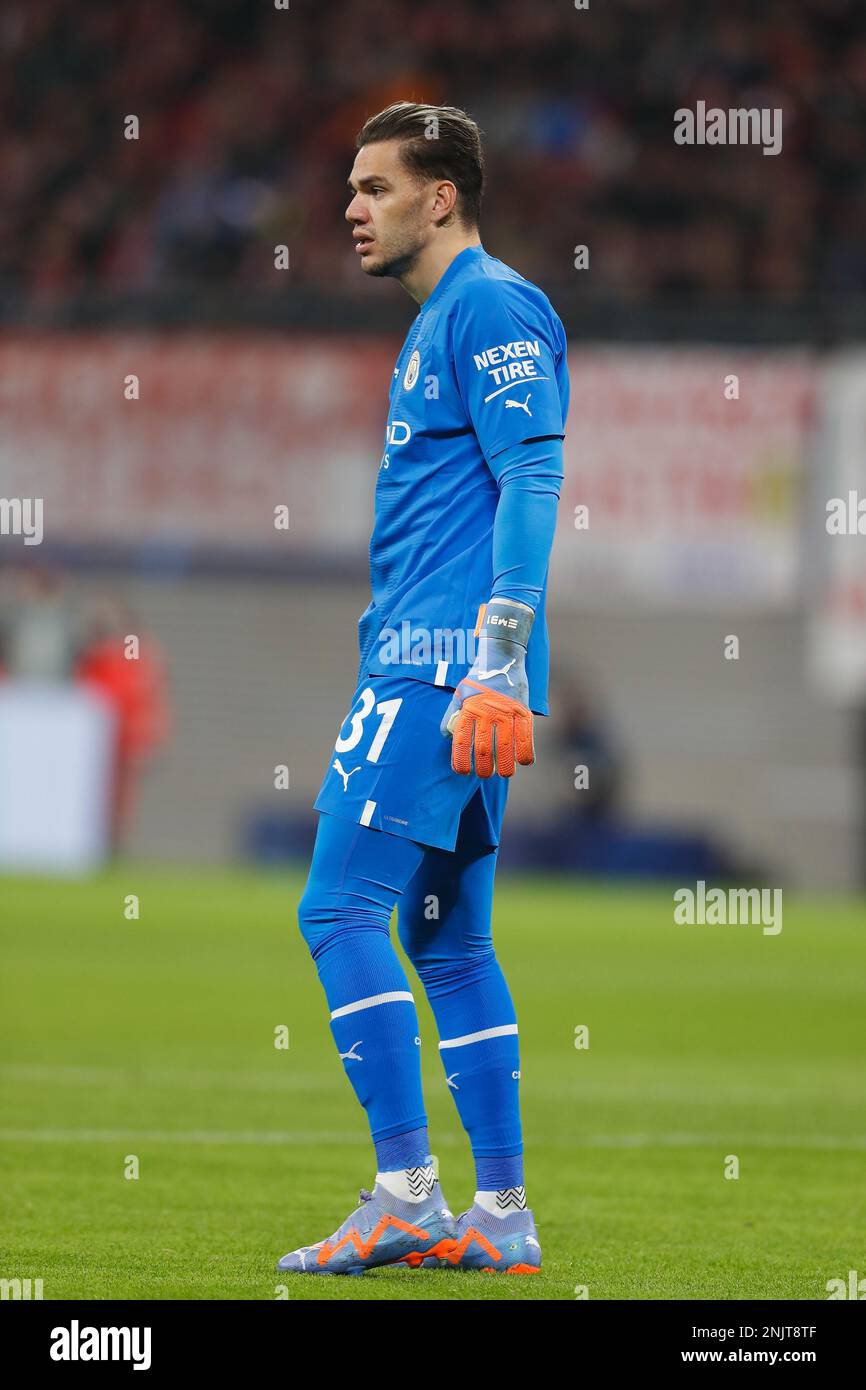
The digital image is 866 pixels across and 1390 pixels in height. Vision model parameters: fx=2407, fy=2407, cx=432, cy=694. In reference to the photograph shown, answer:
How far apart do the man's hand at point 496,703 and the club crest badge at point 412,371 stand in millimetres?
555

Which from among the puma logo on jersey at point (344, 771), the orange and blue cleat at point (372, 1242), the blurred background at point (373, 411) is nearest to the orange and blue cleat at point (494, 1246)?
the orange and blue cleat at point (372, 1242)

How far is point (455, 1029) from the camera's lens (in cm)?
508

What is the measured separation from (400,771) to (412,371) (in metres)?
0.85

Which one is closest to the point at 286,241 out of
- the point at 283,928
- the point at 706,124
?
the point at 706,124

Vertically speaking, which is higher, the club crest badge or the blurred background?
the blurred background

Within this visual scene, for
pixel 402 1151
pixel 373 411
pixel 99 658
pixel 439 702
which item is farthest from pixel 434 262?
pixel 373 411

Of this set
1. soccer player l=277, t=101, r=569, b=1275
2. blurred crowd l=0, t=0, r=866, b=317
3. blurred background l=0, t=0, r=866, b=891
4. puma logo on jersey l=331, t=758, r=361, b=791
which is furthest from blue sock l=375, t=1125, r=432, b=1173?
blurred crowd l=0, t=0, r=866, b=317

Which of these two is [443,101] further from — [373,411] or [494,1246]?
[494,1246]

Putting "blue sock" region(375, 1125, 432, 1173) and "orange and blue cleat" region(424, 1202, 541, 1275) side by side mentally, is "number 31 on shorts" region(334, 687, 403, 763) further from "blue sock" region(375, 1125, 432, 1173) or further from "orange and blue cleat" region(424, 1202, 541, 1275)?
"orange and blue cleat" region(424, 1202, 541, 1275)

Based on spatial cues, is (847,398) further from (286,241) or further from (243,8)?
(243,8)

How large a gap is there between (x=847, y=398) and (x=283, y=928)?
869 cm

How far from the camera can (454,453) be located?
5.00 metres

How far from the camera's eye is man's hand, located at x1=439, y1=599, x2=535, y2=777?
4.68 meters

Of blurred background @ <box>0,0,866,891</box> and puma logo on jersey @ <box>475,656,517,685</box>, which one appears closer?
puma logo on jersey @ <box>475,656,517,685</box>
